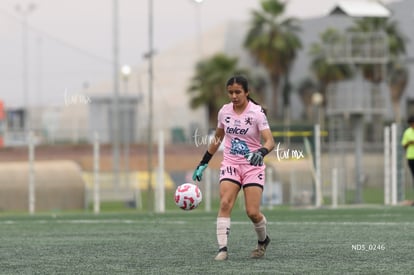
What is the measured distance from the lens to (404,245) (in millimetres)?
13641

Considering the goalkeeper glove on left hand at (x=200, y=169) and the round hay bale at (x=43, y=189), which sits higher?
the goalkeeper glove on left hand at (x=200, y=169)

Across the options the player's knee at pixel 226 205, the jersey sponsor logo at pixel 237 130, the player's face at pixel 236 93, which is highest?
the player's face at pixel 236 93

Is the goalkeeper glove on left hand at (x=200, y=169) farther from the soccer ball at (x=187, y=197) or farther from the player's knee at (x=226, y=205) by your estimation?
the player's knee at (x=226, y=205)

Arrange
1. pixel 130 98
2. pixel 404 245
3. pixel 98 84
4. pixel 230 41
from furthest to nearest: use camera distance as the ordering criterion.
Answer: pixel 98 84 → pixel 230 41 → pixel 130 98 → pixel 404 245

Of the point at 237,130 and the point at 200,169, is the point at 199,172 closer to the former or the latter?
the point at 200,169

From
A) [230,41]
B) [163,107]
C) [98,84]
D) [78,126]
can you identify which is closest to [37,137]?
[78,126]

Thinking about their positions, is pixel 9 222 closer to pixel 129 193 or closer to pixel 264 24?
pixel 129 193

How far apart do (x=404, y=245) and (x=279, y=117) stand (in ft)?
234

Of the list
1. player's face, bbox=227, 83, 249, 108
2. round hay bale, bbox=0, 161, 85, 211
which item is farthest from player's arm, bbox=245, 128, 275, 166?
round hay bale, bbox=0, 161, 85, 211

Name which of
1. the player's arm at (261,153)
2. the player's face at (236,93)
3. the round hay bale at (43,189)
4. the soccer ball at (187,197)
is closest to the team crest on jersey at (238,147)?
the player's arm at (261,153)

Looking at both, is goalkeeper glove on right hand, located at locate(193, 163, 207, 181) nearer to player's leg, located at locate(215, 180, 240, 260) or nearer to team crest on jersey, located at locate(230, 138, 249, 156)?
player's leg, located at locate(215, 180, 240, 260)

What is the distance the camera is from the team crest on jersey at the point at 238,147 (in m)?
12.5

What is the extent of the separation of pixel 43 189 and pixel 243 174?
2460 cm

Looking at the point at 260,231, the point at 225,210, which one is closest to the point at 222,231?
the point at 225,210
